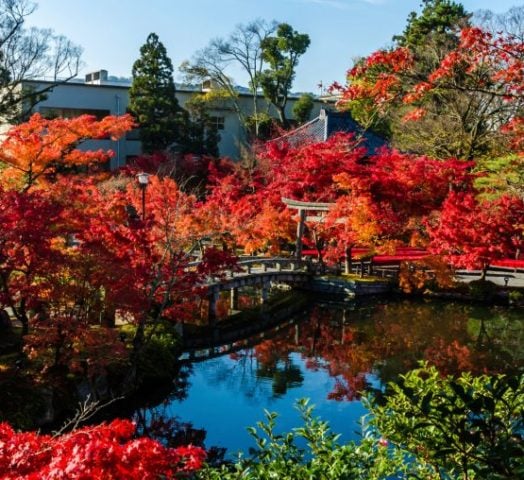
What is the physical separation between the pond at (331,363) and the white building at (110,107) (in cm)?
1877

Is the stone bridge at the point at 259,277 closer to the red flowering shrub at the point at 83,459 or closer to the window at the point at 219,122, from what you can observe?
the red flowering shrub at the point at 83,459

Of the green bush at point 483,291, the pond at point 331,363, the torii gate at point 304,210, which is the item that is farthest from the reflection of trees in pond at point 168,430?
the green bush at point 483,291

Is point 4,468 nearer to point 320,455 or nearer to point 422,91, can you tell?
point 320,455

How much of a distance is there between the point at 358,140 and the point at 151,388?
59.6 feet

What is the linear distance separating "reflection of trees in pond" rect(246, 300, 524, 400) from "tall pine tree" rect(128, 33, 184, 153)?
16.2 meters

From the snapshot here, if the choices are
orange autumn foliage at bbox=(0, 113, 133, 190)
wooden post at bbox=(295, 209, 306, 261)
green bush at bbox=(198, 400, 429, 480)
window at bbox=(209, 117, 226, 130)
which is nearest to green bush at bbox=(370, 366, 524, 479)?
green bush at bbox=(198, 400, 429, 480)

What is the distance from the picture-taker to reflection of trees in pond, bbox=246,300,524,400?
1689 cm

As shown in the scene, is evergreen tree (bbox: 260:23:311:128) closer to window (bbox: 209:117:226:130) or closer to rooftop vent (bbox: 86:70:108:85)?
window (bbox: 209:117:226:130)

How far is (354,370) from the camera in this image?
1677 cm

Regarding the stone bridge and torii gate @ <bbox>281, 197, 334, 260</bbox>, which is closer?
the stone bridge

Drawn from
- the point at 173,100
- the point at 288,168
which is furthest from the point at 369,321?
the point at 173,100

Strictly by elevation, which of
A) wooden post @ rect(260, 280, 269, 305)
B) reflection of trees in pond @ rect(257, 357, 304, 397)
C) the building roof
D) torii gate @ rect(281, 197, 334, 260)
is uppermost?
the building roof

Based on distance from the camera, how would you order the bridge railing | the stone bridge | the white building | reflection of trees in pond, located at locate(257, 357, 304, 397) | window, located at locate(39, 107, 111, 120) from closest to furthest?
reflection of trees in pond, located at locate(257, 357, 304, 397), the stone bridge, the bridge railing, window, located at locate(39, 107, 111, 120), the white building

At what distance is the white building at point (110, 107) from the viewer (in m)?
35.9
